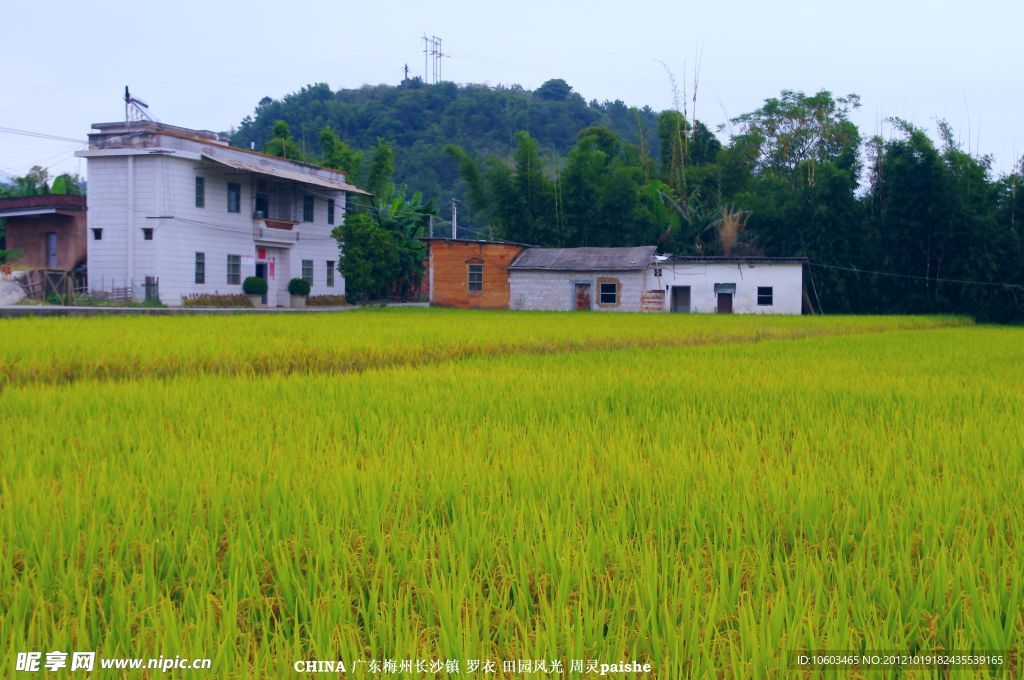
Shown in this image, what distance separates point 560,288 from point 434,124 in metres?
38.0

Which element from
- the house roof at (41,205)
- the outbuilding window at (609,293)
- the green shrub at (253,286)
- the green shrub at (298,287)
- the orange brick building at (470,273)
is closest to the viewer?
the green shrub at (253,286)

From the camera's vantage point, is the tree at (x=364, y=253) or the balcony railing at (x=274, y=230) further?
the tree at (x=364, y=253)

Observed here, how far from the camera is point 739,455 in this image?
409 centimetres

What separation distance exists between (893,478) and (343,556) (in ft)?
8.08

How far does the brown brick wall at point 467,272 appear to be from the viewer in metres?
34.0

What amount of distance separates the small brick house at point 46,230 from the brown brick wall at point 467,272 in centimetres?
1318

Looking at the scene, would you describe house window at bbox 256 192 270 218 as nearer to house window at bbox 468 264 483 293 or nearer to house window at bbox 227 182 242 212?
house window at bbox 227 182 242 212

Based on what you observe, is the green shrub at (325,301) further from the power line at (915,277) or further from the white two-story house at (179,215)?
the power line at (915,277)

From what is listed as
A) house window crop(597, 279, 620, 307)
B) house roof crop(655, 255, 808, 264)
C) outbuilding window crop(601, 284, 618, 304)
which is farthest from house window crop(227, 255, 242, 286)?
house roof crop(655, 255, 808, 264)

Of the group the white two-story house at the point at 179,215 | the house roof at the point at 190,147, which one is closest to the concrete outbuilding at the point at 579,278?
the house roof at the point at 190,147

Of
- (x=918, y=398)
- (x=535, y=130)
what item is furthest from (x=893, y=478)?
(x=535, y=130)

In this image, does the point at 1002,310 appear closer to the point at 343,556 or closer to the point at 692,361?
the point at 692,361

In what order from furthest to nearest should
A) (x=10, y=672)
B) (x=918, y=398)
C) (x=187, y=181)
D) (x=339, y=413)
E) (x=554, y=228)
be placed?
(x=554, y=228), (x=187, y=181), (x=918, y=398), (x=339, y=413), (x=10, y=672)

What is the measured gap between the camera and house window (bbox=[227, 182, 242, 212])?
30.9m
